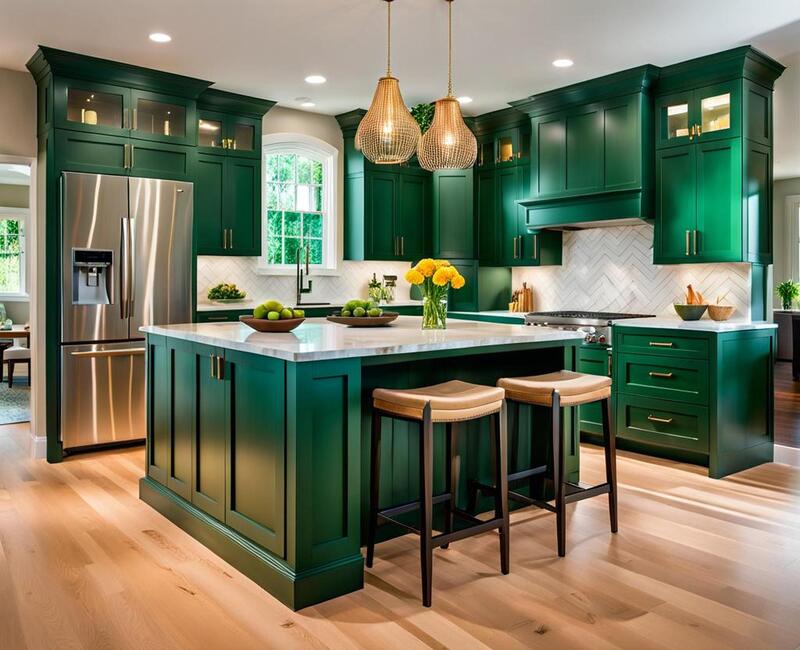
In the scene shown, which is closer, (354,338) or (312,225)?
(354,338)

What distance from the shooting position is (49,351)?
4906 millimetres

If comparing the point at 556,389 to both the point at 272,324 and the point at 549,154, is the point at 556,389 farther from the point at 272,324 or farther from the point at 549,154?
the point at 549,154

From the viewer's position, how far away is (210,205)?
5.83m

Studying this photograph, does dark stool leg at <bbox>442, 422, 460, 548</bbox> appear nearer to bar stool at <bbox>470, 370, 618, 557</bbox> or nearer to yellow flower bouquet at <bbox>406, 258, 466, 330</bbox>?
bar stool at <bbox>470, 370, 618, 557</bbox>

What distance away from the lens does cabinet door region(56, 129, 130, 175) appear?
4855 mm

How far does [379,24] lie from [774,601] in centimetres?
373

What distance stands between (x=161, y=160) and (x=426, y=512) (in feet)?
12.6

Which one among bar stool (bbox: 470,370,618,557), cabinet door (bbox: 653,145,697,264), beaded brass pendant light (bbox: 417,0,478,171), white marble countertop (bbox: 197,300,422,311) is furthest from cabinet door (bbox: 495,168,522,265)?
bar stool (bbox: 470,370,618,557)

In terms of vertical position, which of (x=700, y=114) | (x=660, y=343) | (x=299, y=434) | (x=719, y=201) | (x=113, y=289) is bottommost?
(x=299, y=434)

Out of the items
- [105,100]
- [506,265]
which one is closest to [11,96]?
[105,100]

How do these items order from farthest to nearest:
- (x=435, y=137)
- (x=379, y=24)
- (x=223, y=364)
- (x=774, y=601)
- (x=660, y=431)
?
1. (x=660, y=431)
2. (x=379, y=24)
3. (x=435, y=137)
4. (x=223, y=364)
5. (x=774, y=601)

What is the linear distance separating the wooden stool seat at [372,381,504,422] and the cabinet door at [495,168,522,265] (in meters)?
3.77

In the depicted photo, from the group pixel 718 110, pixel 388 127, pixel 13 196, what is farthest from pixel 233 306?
pixel 13 196

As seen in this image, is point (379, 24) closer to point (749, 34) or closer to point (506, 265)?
point (749, 34)
